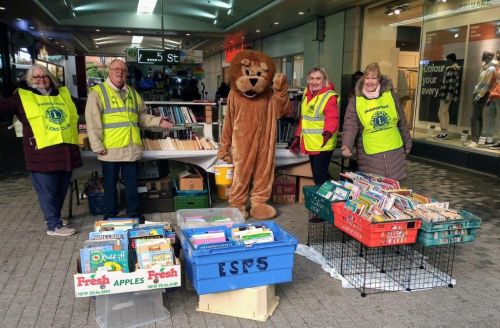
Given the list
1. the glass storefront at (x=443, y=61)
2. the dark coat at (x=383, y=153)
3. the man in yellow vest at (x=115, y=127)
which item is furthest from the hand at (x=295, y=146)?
the glass storefront at (x=443, y=61)

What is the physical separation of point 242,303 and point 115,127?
2.13 m

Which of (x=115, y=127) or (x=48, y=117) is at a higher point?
(x=48, y=117)

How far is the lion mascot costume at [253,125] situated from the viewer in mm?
4199

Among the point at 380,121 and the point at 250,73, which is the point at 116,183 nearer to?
the point at 250,73

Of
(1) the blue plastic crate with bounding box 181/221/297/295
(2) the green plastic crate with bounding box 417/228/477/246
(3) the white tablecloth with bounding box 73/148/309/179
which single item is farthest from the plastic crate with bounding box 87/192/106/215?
(2) the green plastic crate with bounding box 417/228/477/246

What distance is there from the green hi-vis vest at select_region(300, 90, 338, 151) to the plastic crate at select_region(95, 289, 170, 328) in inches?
92.1

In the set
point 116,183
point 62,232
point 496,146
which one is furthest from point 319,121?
point 496,146


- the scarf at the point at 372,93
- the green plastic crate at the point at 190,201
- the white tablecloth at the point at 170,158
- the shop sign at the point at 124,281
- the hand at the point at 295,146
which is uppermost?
the scarf at the point at 372,93

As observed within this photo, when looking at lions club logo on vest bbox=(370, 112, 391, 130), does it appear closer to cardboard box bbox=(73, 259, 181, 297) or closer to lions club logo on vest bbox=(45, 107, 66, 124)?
cardboard box bbox=(73, 259, 181, 297)

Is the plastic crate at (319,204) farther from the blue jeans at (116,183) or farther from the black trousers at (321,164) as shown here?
the blue jeans at (116,183)

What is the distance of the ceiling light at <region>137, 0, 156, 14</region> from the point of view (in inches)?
493

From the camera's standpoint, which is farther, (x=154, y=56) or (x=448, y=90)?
(x=448, y=90)

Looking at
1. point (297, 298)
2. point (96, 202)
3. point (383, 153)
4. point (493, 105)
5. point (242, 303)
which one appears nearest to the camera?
point (242, 303)

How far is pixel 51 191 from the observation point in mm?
3828
